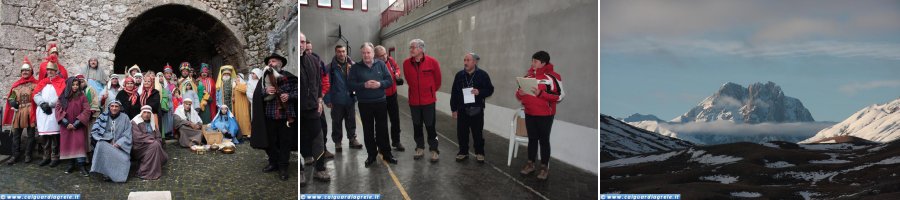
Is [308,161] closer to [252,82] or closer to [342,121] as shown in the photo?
[342,121]

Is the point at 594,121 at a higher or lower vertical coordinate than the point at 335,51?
lower

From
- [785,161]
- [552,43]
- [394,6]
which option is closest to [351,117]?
[394,6]

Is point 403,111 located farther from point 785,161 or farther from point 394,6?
point 785,161

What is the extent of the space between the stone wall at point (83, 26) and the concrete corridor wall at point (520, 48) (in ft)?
9.50

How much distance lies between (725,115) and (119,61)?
8156mm

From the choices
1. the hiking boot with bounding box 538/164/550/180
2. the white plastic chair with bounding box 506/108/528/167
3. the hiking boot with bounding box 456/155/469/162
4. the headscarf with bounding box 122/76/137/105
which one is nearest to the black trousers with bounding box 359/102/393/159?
the hiking boot with bounding box 456/155/469/162

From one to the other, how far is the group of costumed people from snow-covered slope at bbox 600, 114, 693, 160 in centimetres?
259

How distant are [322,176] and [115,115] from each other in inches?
106

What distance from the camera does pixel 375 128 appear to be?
1765mm

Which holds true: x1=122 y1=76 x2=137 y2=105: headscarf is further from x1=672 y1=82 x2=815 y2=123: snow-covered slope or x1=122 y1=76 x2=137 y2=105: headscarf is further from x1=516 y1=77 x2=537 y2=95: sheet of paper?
x1=672 y1=82 x2=815 y2=123: snow-covered slope

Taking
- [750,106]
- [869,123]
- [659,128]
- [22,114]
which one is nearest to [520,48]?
[659,128]

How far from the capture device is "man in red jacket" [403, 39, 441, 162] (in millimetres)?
1675

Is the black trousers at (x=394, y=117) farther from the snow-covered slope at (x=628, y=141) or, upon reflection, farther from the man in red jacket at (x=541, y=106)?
the snow-covered slope at (x=628, y=141)

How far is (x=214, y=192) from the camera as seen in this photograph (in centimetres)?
318
